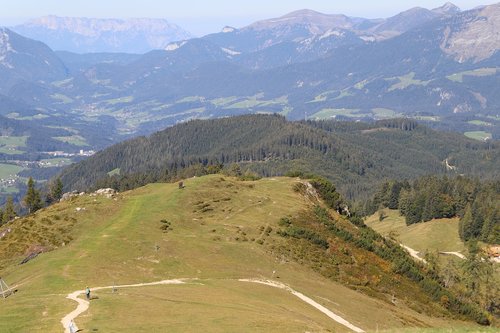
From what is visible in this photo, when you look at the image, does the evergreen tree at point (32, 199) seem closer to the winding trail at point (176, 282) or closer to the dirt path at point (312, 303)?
the winding trail at point (176, 282)

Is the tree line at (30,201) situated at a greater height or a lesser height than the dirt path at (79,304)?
lesser

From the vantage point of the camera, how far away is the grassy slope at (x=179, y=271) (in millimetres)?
53531

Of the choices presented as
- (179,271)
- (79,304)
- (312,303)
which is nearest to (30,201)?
(179,271)

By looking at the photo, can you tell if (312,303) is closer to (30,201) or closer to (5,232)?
(5,232)

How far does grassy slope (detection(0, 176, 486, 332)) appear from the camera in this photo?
53531 millimetres

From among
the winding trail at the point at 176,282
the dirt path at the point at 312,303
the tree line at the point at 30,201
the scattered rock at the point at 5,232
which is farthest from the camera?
the tree line at the point at 30,201

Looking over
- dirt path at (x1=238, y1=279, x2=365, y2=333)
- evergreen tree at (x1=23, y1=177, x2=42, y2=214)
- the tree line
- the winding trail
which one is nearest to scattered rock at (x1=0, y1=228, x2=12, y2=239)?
the tree line

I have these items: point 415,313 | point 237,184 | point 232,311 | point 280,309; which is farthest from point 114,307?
point 237,184

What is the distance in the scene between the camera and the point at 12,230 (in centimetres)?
10369

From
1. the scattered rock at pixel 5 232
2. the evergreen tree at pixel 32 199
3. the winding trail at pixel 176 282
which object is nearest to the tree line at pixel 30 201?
the evergreen tree at pixel 32 199

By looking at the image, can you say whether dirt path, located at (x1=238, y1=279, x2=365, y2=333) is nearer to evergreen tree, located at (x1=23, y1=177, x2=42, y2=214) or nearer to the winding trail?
the winding trail

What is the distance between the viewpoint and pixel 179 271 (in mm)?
81625

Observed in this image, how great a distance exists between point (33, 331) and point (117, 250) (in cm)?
3837

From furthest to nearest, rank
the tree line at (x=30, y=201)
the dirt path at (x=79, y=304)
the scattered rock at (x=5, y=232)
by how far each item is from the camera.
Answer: the tree line at (x=30, y=201) < the scattered rock at (x=5, y=232) < the dirt path at (x=79, y=304)
